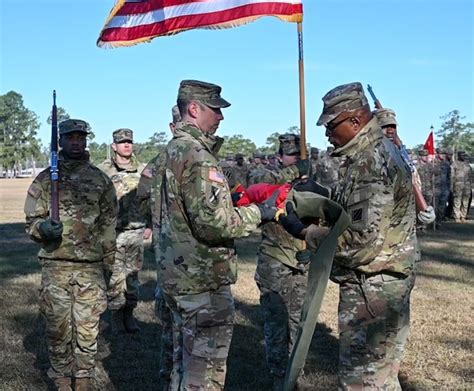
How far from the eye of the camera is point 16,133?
99062 mm

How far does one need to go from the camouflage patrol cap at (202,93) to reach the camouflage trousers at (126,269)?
158 inches

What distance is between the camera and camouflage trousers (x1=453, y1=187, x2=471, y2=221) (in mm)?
19984

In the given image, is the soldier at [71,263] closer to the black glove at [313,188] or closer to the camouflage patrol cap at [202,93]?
the camouflage patrol cap at [202,93]

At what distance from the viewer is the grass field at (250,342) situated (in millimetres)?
5898

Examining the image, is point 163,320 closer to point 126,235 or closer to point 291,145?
point 291,145

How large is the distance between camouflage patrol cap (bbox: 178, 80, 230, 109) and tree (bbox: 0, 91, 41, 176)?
9226cm

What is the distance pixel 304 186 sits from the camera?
169 inches

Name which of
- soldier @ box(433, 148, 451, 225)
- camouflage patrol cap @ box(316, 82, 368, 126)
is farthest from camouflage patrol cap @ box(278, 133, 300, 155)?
soldier @ box(433, 148, 451, 225)

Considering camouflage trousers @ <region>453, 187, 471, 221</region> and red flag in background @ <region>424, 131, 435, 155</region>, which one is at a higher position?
red flag in background @ <region>424, 131, 435, 155</region>

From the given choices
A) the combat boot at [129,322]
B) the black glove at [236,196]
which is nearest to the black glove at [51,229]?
the black glove at [236,196]

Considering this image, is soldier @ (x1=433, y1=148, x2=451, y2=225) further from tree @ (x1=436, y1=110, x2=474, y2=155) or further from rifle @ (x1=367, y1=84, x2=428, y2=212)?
tree @ (x1=436, y1=110, x2=474, y2=155)

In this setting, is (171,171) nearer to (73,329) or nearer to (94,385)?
(73,329)

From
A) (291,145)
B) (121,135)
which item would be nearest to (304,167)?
(291,145)

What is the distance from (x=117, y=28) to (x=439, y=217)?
1503 centimetres
